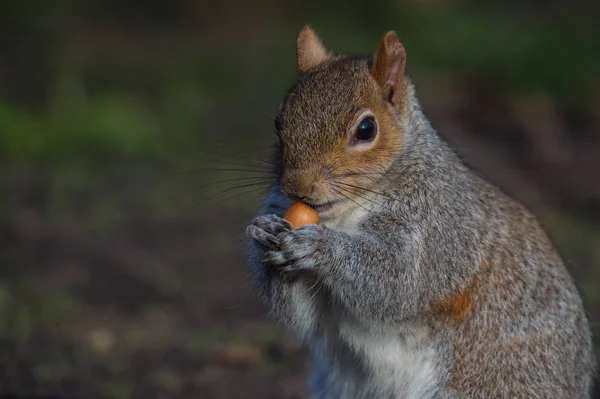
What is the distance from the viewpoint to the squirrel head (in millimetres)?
3682

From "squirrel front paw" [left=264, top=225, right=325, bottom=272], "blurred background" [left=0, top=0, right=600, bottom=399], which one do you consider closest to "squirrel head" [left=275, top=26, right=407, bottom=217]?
"squirrel front paw" [left=264, top=225, right=325, bottom=272]

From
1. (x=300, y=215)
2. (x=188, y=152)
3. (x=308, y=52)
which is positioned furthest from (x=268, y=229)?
(x=188, y=152)

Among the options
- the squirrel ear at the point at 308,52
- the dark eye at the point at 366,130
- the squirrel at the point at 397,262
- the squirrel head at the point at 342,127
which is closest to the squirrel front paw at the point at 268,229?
the squirrel at the point at 397,262

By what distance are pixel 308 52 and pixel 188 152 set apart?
4645 mm

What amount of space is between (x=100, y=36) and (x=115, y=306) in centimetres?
674

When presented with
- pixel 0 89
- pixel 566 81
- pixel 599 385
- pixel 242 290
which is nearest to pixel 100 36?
pixel 0 89

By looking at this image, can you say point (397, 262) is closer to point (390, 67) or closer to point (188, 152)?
point (390, 67)

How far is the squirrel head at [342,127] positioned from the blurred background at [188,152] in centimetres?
42

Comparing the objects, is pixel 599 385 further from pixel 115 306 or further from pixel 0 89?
pixel 0 89

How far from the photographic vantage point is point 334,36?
11867 millimetres

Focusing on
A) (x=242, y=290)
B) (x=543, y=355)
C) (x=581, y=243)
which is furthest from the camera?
(x=581, y=243)

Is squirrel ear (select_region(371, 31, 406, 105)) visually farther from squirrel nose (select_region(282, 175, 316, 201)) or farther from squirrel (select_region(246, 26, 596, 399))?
squirrel nose (select_region(282, 175, 316, 201))

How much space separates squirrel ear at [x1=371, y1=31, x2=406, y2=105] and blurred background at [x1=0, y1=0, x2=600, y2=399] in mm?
586

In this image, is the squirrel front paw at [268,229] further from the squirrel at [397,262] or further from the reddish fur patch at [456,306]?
the reddish fur patch at [456,306]
